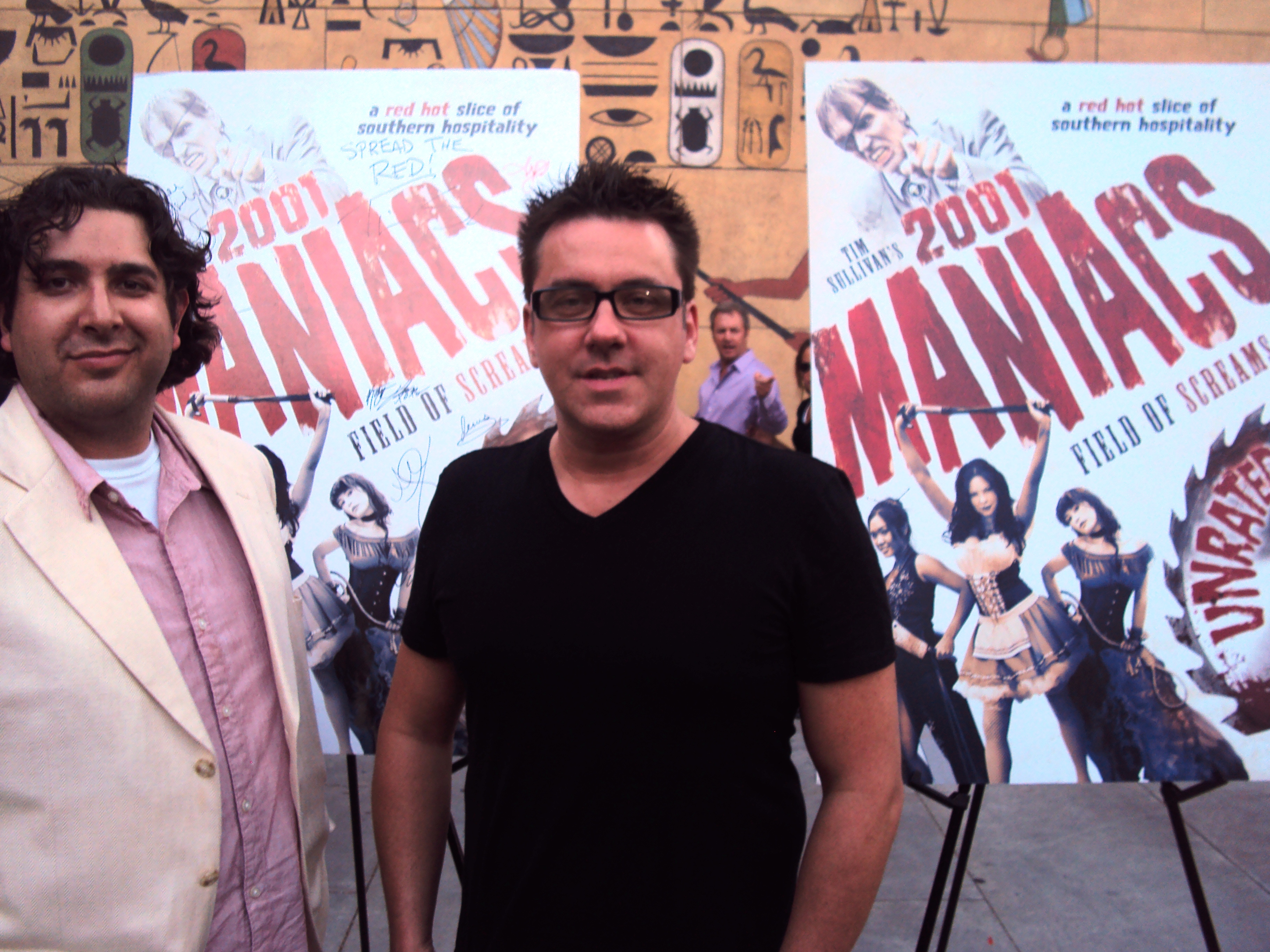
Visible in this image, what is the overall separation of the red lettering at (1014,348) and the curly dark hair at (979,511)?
0.34ft

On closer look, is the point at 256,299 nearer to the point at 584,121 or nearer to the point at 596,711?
the point at 596,711

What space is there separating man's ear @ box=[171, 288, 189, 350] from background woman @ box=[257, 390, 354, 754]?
46 cm

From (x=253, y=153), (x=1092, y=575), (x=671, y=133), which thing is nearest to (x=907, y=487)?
(x=1092, y=575)

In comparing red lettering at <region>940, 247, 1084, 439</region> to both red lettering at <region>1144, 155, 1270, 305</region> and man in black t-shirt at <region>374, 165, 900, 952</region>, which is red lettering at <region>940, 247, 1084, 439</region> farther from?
man in black t-shirt at <region>374, 165, 900, 952</region>

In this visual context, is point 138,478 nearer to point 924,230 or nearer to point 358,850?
point 358,850

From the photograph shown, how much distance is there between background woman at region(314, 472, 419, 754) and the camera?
1.74 meters

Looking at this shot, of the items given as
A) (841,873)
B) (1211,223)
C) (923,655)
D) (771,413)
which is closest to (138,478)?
(841,873)

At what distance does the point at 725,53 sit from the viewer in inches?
173

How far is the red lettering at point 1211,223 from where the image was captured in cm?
166

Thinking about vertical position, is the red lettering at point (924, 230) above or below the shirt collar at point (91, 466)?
above

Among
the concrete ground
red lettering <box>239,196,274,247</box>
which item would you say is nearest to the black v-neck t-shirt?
red lettering <box>239,196,274,247</box>

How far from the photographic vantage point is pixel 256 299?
1.77m

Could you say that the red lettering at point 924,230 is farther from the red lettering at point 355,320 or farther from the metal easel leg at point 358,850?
the metal easel leg at point 358,850

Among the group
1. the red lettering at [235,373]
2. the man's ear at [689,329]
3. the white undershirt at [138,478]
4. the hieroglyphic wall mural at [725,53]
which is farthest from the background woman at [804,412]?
the white undershirt at [138,478]
